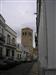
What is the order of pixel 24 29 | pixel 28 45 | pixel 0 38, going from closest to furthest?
pixel 0 38, pixel 28 45, pixel 24 29

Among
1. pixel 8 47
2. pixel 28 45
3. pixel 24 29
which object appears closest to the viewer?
pixel 8 47

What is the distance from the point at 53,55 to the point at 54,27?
0.50 metres

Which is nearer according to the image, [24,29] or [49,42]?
[49,42]

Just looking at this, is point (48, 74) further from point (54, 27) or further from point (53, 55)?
point (54, 27)

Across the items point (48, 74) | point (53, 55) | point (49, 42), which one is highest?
point (49, 42)

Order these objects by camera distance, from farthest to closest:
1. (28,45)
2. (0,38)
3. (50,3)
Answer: (28,45) → (0,38) → (50,3)

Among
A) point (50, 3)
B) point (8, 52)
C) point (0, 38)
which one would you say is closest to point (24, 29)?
point (8, 52)

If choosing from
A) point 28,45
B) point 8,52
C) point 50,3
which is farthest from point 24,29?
point 50,3

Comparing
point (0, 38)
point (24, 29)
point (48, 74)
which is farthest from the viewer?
point (24, 29)

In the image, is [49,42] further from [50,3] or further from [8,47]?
[8,47]

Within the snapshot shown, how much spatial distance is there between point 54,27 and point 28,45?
3010 inches

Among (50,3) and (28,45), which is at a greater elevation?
(50,3)

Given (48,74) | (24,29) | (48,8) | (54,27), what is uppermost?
(48,8)

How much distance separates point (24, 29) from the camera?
87.4 meters
